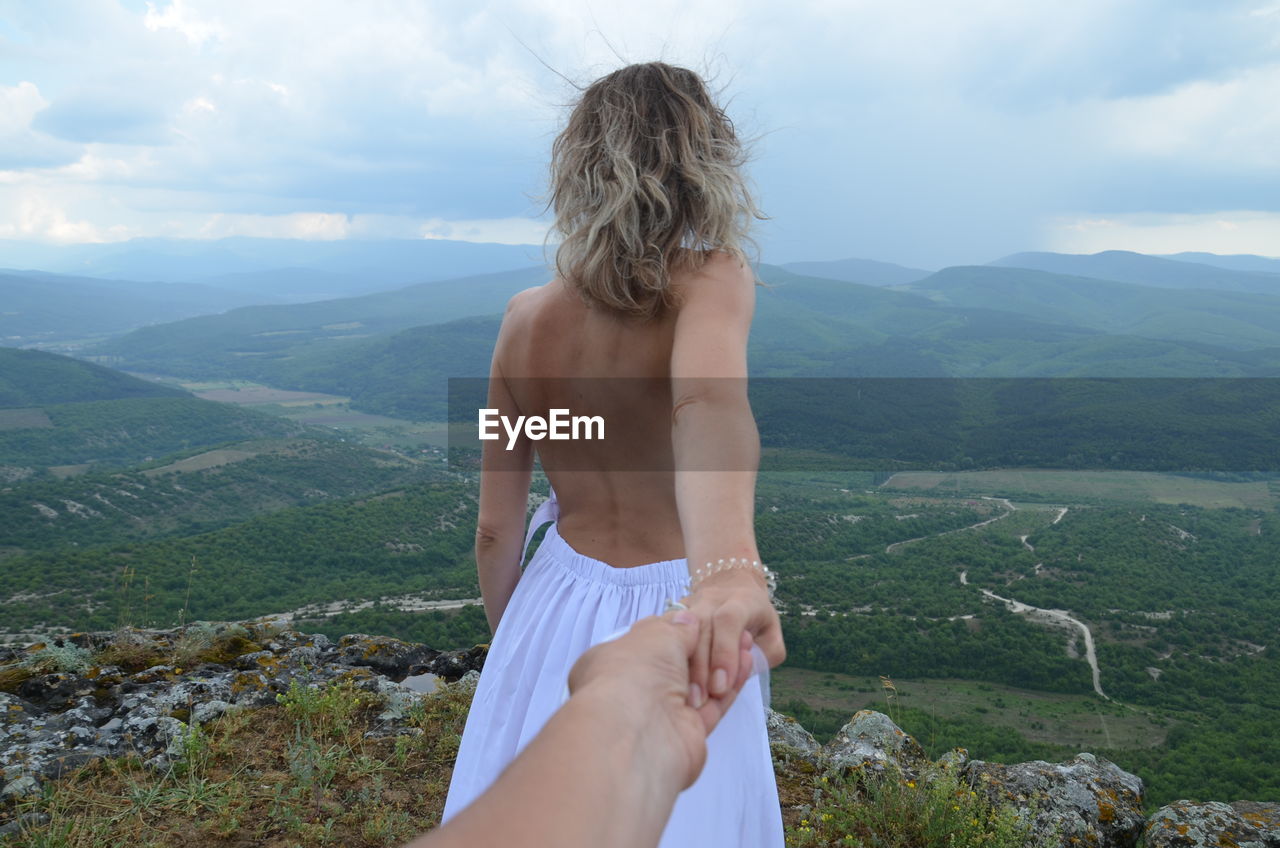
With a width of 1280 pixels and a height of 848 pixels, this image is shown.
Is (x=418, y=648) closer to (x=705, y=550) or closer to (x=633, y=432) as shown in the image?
(x=633, y=432)

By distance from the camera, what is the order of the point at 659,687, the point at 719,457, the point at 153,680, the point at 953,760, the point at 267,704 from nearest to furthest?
the point at 659,687 < the point at 719,457 < the point at 953,760 < the point at 267,704 < the point at 153,680

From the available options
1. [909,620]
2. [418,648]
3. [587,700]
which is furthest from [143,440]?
[587,700]

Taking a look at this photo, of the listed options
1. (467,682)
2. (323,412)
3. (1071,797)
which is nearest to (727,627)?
(1071,797)

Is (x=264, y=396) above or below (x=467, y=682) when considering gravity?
below

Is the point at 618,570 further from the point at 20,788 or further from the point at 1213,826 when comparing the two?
the point at 1213,826

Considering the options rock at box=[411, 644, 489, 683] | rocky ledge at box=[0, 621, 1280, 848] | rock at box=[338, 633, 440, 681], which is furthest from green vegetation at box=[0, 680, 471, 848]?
rock at box=[338, 633, 440, 681]

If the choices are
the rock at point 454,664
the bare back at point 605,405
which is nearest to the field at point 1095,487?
the rock at point 454,664


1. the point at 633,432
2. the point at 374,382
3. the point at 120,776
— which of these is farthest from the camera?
the point at 374,382
